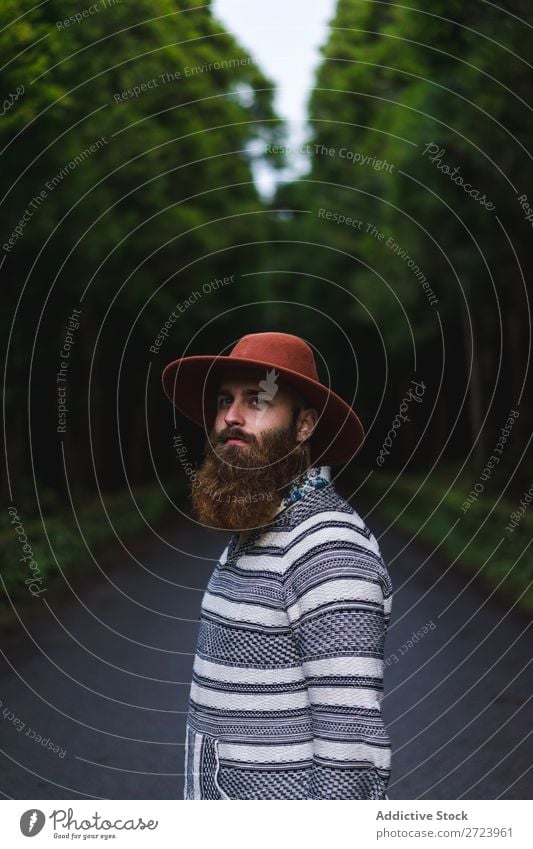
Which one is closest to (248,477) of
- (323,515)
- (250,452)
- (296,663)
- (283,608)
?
(250,452)

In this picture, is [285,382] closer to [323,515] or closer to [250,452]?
[250,452]

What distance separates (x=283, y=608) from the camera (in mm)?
2582

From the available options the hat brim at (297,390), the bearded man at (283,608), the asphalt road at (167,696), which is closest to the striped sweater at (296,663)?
the bearded man at (283,608)

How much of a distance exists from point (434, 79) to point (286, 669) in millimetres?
11733

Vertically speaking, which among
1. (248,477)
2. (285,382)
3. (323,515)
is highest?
(285,382)

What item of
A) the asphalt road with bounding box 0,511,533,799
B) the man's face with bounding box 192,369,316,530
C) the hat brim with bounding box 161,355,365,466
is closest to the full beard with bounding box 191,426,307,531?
the man's face with bounding box 192,369,316,530

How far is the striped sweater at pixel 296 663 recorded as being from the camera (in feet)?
7.92

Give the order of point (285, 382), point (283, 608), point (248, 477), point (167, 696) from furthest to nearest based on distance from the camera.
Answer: point (167, 696) < point (285, 382) < point (248, 477) < point (283, 608)

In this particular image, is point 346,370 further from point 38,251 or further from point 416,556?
point 38,251

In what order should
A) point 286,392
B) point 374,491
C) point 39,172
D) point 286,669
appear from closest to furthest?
point 286,669, point 286,392, point 39,172, point 374,491

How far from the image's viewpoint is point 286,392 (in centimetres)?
296

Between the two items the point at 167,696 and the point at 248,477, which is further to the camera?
the point at 167,696

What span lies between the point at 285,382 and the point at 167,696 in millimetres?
5359
